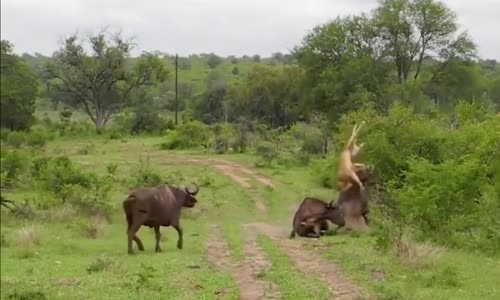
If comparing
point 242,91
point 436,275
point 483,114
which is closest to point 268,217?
point 483,114

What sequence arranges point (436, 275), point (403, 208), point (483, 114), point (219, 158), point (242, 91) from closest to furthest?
point (436, 275) < point (403, 208) < point (483, 114) < point (219, 158) < point (242, 91)

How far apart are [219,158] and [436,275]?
98.6ft

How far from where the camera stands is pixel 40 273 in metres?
14.2

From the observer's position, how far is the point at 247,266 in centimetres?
1589

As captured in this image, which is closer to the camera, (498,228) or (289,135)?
(498,228)

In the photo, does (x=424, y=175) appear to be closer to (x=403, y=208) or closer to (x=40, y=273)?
(x=403, y=208)

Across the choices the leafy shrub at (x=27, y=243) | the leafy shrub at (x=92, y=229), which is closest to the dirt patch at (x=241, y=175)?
the leafy shrub at (x=92, y=229)

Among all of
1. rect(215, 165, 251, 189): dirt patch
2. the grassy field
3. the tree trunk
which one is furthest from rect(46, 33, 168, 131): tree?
the grassy field

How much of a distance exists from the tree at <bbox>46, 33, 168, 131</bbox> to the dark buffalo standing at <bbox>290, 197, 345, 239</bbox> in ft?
132

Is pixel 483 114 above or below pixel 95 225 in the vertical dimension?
above

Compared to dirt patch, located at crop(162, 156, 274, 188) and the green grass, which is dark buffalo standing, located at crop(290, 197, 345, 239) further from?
dirt patch, located at crop(162, 156, 274, 188)

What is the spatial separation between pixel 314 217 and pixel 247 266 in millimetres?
6261

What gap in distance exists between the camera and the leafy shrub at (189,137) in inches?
1983

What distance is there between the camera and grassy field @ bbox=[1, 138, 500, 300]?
1266 centimetres
